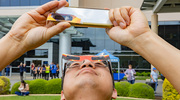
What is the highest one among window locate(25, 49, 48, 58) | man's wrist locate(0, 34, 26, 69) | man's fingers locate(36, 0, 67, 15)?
man's fingers locate(36, 0, 67, 15)

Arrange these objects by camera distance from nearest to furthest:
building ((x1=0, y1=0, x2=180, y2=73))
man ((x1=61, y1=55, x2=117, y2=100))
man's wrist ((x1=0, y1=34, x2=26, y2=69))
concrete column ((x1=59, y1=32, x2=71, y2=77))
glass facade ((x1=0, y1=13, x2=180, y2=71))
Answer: man ((x1=61, y1=55, x2=117, y2=100))
man's wrist ((x1=0, y1=34, x2=26, y2=69))
concrete column ((x1=59, y1=32, x2=71, y2=77))
building ((x1=0, y1=0, x2=180, y2=73))
glass facade ((x1=0, y1=13, x2=180, y2=71))

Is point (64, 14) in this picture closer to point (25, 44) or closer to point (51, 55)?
point (25, 44)

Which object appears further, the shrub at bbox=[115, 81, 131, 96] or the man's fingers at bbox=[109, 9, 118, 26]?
the shrub at bbox=[115, 81, 131, 96]

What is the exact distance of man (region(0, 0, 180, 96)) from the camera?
5.44ft

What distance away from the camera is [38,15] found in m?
2.13

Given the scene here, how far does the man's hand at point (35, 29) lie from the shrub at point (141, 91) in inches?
370

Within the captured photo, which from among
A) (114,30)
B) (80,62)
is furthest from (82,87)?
(114,30)

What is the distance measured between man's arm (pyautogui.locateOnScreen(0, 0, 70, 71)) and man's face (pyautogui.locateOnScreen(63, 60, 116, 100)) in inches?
18.4

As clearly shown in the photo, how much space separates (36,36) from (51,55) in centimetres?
2817

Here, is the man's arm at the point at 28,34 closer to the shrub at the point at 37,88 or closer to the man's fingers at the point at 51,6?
the man's fingers at the point at 51,6

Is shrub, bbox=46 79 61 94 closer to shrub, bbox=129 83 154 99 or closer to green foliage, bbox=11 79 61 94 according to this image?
green foliage, bbox=11 79 61 94

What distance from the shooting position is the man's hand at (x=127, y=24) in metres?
1.79

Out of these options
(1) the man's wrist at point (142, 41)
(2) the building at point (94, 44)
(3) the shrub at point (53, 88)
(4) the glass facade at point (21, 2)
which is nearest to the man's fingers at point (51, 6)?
(1) the man's wrist at point (142, 41)

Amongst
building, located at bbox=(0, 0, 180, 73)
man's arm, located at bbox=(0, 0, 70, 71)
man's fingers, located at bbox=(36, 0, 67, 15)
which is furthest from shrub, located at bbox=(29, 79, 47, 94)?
building, located at bbox=(0, 0, 180, 73)
